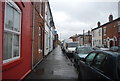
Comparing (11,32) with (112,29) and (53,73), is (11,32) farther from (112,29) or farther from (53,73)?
(112,29)

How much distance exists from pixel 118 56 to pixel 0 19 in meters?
3.23

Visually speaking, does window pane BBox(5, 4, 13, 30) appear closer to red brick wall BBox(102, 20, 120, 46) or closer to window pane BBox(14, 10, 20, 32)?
window pane BBox(14, 10, 20, 32)

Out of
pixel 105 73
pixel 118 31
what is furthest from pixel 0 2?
pixel 118 31

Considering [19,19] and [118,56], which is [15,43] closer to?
[19,19]

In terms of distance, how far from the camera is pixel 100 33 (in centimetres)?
3869

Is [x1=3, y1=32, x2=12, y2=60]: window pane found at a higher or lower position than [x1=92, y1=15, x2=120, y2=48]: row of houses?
lower

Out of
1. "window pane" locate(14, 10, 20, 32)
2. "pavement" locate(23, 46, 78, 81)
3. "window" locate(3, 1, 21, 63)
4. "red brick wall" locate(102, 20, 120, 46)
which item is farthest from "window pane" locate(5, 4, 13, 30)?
"red brick wall" locate(102, 20, 120, 46)

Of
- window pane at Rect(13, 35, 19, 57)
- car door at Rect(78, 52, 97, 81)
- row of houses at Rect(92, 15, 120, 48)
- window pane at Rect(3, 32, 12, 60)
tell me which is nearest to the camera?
car door at Rect(78, 52, 97, 81)

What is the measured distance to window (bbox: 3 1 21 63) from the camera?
4.61 m

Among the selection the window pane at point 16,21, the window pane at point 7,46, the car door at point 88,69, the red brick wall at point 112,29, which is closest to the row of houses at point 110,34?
the red brick wall at point 112,29

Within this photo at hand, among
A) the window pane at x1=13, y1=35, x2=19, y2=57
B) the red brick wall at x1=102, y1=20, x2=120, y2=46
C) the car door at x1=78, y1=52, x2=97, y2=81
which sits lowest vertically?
the car door at x1=78, y1=52, x2=97, y2=81

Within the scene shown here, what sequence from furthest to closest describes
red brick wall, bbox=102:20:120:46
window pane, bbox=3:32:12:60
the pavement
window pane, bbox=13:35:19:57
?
1. red brick wall, bbox=102:20:120:46
2. the pavement
3. window pane, bbox=13:35:19:57
4. window pane, bbox=3:32:12:60

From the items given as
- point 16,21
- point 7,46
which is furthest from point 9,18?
point 7,46

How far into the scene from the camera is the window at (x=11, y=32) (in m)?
4.61
